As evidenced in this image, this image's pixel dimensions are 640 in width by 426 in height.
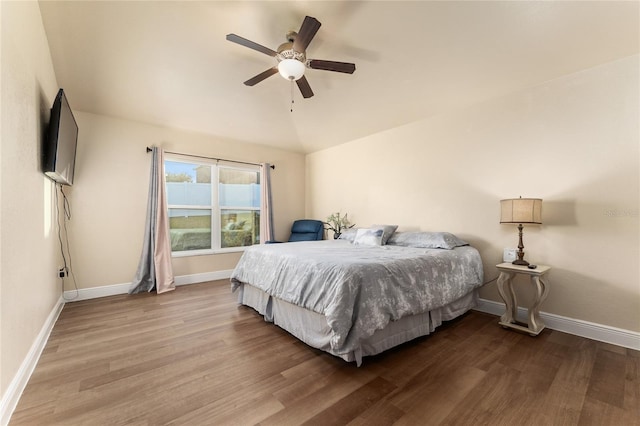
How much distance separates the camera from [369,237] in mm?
3504

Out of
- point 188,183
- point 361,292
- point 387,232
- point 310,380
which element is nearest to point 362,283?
point 361,292

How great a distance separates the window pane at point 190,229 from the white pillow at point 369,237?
2584 mm

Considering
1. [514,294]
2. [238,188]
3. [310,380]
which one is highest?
[238,188]

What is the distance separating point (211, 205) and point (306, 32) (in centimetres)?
337

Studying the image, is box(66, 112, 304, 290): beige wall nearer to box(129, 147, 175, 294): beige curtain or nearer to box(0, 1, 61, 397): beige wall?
box(129, 147, 175, 294): beige curtain

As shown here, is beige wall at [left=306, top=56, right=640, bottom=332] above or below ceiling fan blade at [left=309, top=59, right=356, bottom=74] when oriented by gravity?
below

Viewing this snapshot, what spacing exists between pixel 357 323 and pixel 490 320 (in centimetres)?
187

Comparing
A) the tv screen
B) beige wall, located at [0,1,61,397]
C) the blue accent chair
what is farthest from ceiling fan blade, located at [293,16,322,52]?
the blue accent chair

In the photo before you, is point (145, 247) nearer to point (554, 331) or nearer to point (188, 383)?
point (188, 383)

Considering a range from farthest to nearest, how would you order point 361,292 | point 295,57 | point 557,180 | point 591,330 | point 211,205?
point 211,205, point 557,180, point 591,330, point 295,57, point 361,292

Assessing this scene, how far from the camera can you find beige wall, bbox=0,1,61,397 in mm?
1445

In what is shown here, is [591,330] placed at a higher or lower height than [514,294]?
lower

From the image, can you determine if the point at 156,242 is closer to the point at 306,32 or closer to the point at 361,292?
the point at 361,292

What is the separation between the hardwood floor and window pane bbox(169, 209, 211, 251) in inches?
71.5
